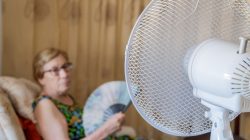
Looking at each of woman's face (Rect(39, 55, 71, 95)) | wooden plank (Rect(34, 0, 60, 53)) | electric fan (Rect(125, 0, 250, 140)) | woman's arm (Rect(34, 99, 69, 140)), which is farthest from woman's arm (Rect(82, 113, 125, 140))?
wooden plank (Rect(34, 0, 60, 53))

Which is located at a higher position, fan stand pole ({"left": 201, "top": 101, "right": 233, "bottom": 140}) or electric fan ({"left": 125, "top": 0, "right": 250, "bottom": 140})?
electric fan ({"left": 125, "top": 0, "right": 250, "bottom": 140})

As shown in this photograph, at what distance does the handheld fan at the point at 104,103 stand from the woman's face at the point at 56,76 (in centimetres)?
21

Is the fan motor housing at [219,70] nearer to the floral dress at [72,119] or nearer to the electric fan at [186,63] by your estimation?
the electric fan at [186,63]

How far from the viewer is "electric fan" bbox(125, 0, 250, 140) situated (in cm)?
101

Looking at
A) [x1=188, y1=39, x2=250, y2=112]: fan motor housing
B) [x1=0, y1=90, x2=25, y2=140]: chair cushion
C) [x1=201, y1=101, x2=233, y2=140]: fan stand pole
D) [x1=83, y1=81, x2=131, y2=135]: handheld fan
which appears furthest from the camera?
[x1=83, y1=81, x2=131, y2=135]: handheld fan

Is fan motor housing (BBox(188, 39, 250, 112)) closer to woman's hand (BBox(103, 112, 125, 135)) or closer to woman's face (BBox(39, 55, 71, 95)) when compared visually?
woman's hand (BBox(103, 112, 125, 135))

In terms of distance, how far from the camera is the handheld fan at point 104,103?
159 cm

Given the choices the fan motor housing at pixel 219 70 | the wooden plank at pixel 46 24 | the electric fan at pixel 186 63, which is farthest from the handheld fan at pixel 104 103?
the wooden plank at pixel 46 24

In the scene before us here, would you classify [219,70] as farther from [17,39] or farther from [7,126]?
[17,39]

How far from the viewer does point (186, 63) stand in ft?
3.58

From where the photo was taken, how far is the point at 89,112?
166 centimetres

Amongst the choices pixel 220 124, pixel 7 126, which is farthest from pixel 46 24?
pixel 220 124

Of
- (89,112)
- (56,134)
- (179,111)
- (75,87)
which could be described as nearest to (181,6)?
(179,111)

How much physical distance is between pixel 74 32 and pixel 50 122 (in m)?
0.70
